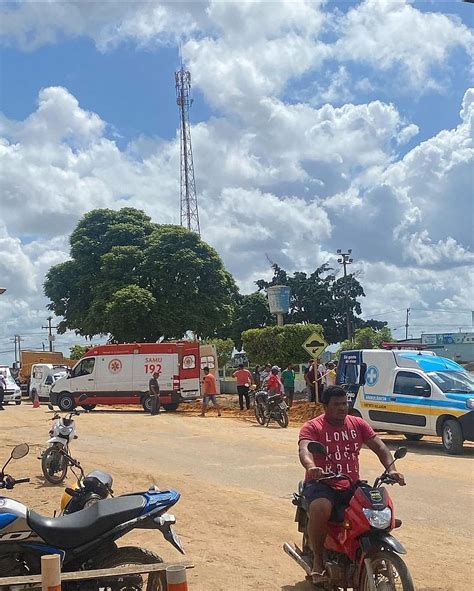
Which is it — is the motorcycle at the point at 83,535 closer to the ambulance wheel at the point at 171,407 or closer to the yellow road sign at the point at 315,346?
the yellow road sign at the point at 315,346

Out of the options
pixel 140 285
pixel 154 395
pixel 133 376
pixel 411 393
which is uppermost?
pixel 140 285

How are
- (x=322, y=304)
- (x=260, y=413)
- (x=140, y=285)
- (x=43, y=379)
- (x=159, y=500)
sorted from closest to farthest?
1. (x=159, y=500)
2. (x=260, y=413)
3. (x=43, y=379)
4. (x=140, y=285)
5. (x=322, y=304)

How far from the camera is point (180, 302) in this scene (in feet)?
128

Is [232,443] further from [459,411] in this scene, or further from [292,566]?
[292,566]

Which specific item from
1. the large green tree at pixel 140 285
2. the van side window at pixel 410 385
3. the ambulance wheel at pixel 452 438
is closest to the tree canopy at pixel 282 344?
the large green tree at pixel 140 285

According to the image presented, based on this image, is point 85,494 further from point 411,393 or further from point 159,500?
point 411,393

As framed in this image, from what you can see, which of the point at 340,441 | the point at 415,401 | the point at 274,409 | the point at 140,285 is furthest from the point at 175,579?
the point at 140,285

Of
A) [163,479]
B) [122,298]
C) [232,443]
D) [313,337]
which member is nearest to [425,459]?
[232,443]

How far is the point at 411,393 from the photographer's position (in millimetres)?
15430

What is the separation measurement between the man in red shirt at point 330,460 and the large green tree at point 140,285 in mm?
31457

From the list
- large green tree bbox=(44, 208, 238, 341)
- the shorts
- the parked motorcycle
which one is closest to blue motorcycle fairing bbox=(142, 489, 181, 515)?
the parked motorcycle

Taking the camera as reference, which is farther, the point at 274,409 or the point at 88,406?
the point at 88,406

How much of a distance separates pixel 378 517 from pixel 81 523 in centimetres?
200

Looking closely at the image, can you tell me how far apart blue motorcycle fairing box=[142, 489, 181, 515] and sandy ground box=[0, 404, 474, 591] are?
124 cm
